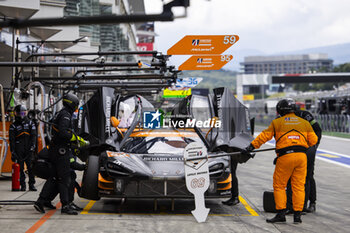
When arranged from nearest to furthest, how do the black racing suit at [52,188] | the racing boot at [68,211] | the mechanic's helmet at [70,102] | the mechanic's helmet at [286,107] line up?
the mechanic's helmet at [286,107]
the racing boot at [68,211]
the black racing suit at [52,188]
the mechanic's helmet at [70,102]

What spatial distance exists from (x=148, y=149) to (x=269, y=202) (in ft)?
7.50

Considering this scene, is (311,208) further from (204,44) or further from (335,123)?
(335,123)

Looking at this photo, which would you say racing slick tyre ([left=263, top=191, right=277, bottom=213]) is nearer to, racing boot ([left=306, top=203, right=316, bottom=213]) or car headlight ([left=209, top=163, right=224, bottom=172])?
racing boot ([left=306, top=203, right=316, bottom=213])

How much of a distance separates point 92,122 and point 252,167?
7931mm

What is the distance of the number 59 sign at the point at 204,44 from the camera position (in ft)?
30.4

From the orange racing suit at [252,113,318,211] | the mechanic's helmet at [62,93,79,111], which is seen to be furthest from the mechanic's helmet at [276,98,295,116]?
the mechanic's helmet at [62,93,79,111]

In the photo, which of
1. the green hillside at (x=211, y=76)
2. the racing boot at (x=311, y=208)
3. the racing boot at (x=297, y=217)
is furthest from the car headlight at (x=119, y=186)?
the green hillside at (x=211, y=76)

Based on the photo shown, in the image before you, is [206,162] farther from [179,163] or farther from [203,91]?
[203,91]

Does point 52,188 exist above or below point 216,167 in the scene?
below

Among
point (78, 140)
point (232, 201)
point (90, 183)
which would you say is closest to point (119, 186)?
point (90, 183)

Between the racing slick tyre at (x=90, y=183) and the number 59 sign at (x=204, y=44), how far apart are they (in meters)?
2.37

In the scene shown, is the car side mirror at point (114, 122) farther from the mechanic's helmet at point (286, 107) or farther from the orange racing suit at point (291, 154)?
the mechanic's helmet at point (286, 107)

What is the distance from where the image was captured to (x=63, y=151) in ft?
29.1

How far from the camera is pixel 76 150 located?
31.5ft
